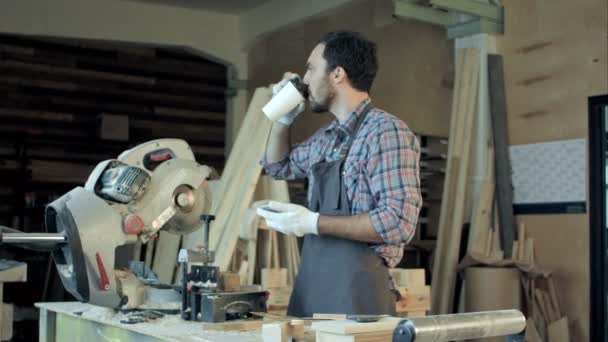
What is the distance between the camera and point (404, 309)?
400 cm

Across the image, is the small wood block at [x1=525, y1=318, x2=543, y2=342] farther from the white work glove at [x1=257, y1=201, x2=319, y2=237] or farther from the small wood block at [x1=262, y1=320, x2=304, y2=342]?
the small wood block at [x1=262, y1=320, x2=304, y2=342]

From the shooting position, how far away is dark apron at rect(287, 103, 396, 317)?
2387mm

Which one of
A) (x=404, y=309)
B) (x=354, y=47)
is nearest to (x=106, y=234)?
(x=354, y=47)

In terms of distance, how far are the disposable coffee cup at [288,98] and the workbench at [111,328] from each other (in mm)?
751

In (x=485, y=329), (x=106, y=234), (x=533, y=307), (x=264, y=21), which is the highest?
(x=264, y=21)

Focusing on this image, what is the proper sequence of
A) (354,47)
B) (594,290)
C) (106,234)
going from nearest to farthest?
(106,234) → (354,47) → (594,290)

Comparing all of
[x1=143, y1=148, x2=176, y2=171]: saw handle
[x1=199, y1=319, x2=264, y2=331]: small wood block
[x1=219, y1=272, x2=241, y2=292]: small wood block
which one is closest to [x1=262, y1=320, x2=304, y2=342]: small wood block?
[x1=199, y1=319, x2=264, y2=331]: small wood block

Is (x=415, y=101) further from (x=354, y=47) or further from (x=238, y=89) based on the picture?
(x=354, y=47)

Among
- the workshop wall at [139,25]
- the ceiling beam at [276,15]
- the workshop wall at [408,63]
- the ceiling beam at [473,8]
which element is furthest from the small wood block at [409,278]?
the workshop wall at [139,25]

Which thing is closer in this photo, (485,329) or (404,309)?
(485,329)

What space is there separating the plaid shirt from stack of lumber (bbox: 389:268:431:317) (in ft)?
5.20

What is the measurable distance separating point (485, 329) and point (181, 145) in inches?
59.7

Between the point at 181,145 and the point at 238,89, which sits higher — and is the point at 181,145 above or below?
below

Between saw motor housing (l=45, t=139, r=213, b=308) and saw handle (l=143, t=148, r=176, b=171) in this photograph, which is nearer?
saw motor housing (l=45, t=139, r=213, b=308)
